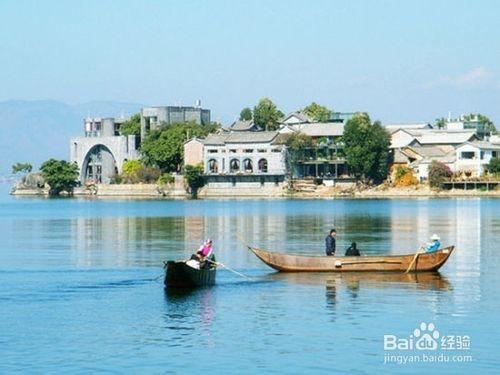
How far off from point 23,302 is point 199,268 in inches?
186

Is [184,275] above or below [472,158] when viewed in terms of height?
below

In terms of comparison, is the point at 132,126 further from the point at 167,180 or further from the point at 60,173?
the point at 167,180

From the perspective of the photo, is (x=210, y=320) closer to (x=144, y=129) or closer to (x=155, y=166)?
(x=155, y=166)

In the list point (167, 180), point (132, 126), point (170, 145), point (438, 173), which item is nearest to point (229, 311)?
point (438, 173)

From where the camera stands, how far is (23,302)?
3066 cm

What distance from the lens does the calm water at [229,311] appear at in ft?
75.3

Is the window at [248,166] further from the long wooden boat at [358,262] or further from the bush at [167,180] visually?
Answer: the long wooden boat at [358,262]

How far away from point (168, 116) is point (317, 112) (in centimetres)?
1657

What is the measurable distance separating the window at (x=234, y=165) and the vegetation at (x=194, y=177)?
293 centimetres

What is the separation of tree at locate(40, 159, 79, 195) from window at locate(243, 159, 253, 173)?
24.4 m

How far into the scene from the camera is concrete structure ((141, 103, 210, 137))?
133 metres

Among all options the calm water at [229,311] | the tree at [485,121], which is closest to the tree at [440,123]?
the tree at [485,121]

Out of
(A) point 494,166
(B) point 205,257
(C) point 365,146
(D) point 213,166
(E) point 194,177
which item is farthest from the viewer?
(E) point 194,177

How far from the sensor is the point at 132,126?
136m
